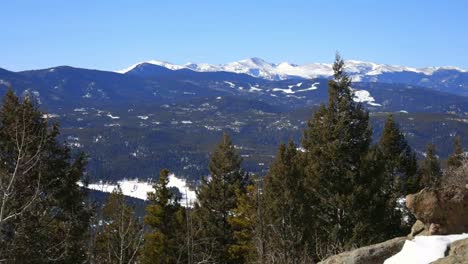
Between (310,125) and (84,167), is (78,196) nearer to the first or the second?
(84,167)

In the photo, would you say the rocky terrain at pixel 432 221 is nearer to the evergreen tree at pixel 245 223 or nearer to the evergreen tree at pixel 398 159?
the evergreen tree at pixel 245 223

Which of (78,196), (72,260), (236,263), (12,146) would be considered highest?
(12,146)

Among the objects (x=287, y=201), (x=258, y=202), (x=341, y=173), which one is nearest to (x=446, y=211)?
(x=258, y=202)

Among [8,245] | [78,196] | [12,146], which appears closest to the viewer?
[8,245]

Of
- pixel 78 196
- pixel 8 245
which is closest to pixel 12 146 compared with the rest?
pixel 78 196

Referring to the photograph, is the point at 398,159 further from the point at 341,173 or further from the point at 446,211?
the point at 446,211

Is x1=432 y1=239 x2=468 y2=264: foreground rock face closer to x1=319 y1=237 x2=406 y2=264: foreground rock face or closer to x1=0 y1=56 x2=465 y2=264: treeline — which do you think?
x1=319 y1=237 x2=406 y2=264: foreground rock face

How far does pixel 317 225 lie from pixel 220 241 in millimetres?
8539

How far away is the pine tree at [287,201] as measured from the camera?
2919 cm

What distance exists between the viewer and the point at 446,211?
52.4 ft

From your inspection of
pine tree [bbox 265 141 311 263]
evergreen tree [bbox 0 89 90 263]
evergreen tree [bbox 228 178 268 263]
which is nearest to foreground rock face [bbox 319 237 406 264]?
pine tree [bbox 265 141 311 263]

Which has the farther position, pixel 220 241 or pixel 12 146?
pixel 220 241

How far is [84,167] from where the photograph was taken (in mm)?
29312

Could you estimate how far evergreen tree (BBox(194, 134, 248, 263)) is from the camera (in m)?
35.9
